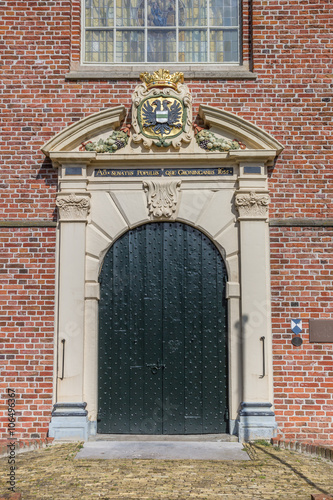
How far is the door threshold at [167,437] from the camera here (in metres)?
8.78

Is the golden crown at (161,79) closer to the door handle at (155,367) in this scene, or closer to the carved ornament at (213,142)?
the carved ornament at (213,142)

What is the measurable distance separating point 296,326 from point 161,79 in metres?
4.13

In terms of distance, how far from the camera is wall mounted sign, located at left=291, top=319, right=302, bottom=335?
360 inches

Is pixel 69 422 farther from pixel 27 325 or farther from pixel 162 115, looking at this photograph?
pixel 162 115

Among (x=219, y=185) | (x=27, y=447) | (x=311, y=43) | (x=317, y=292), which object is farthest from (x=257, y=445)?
(x=311, y=43)

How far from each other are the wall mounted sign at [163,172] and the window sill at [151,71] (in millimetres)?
1425

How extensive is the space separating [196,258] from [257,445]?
274 centimetres

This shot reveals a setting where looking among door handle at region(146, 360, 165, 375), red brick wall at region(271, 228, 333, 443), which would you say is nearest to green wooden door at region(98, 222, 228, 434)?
door handle at region(146, 360, 165, 375)

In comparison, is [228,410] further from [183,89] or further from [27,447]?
[183,89]

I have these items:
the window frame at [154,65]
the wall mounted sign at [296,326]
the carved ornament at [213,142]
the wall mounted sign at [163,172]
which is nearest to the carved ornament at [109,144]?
the wall mounted sign at [163,172]

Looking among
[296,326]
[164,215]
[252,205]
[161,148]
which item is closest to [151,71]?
[161,148]

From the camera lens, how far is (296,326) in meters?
9.15

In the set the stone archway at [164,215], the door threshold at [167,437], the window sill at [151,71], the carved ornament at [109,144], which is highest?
the window sill at [151,71]

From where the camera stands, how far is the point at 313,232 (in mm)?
9344
